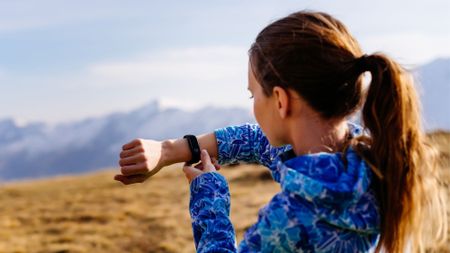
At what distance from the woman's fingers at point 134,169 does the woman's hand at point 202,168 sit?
173mm

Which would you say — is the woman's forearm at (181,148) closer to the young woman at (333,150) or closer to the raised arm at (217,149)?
the raised arm at (217,149)

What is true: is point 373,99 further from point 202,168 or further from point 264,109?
point 202,168

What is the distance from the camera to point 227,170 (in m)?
31.9

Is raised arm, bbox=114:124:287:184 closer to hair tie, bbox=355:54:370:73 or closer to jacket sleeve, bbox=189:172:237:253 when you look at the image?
jacket sleeve, bbox=189:172:237:253

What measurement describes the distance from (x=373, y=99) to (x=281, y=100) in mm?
305

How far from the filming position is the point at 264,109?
6.46 feet

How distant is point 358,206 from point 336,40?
1.79ft

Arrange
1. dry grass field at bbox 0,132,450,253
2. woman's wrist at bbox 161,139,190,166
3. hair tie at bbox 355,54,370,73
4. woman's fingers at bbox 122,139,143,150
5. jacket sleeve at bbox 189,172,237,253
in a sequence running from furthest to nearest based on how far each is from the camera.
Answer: dry grass field at bbox 0,132,450,253
woman's wrist at bbox 161,139,190,166
woman's fingers at bbox 122,139,143,150
jacket sleeve at bbox 189,172,237,253
hair tie at bbox 355,54,370,73

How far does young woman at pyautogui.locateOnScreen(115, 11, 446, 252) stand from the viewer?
1.75 meters

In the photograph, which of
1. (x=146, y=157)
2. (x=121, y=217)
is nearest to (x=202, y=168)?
(x=146, y=157)

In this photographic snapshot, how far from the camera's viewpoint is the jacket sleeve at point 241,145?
2.67 m

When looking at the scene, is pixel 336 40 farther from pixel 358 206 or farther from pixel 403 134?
pixel 358 206

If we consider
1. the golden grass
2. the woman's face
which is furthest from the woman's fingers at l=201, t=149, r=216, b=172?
the golden grass

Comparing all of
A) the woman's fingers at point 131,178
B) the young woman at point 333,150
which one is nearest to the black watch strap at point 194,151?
the woman's fingers at point 131,178
